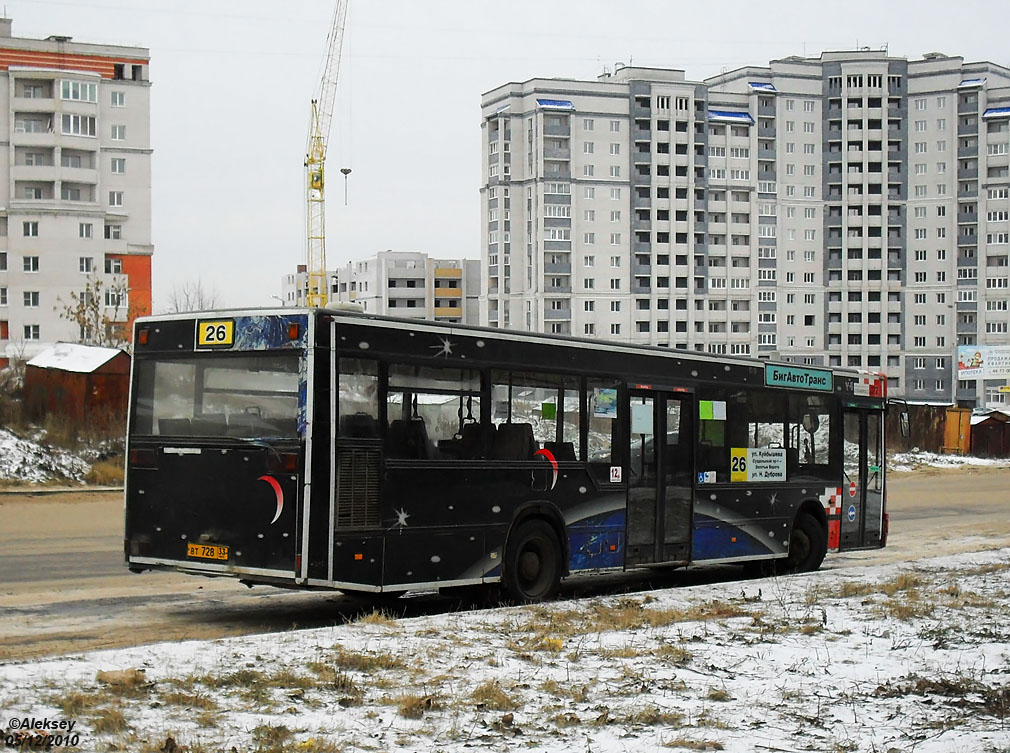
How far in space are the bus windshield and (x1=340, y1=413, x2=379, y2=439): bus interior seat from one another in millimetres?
480

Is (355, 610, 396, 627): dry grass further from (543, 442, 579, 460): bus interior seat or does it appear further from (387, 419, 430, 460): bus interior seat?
(543, 442, 579, 460): bus interior seat

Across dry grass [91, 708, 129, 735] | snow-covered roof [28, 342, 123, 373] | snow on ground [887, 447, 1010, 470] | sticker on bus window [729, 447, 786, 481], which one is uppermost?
snow-covered roof [28, 342, 123, 373]

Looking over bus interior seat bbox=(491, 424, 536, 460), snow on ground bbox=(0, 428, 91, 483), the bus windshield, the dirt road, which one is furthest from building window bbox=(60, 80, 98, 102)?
bus interior seat bbox=(491, 424, 536, 460)

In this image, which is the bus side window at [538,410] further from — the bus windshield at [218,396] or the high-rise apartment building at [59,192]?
the high-rise apartment building at [59,192]

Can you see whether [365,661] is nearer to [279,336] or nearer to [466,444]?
[279,336]

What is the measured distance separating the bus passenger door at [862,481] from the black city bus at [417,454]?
2728mm

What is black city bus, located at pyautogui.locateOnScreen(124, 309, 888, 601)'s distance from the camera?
12.1m

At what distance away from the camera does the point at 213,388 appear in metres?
12.6

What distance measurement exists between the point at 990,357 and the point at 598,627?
4702 inches

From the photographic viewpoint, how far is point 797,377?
1855 centimetres

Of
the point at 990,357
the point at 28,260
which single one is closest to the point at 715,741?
the point at 28,260

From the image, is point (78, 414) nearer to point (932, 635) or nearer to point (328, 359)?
point (328, 359)

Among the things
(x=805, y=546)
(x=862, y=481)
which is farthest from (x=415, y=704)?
(x=862, y=481)

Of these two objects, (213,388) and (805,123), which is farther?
(805,123)
